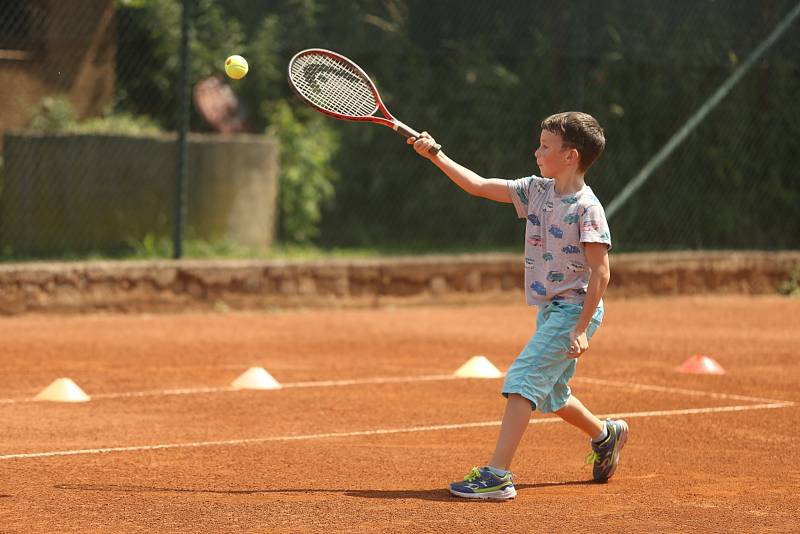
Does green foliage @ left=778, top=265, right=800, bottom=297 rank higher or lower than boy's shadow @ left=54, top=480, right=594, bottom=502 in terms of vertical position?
higher

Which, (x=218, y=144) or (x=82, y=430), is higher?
(x=218, y=144)

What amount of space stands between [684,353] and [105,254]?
5.48 metres

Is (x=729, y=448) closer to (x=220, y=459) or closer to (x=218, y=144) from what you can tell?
(x=220, y=459)

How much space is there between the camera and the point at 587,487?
5.17 meters

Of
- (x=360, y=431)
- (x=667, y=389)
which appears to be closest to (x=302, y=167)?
(x=667, y=389)

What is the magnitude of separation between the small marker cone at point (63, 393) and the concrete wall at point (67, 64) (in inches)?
272

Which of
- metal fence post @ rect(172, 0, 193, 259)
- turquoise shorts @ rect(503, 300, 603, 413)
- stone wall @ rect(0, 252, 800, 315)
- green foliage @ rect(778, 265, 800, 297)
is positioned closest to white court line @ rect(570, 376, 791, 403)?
turquoise shorts @ rect(503, 300, 603, 413)

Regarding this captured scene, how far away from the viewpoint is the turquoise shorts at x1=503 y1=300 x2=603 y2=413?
4988 millimetres

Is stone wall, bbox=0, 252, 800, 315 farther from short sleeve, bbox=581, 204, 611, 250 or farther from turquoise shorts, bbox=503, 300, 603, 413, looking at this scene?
short sleeve, bbox=581, 204, 611, 250

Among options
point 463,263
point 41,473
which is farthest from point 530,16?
point 41,473

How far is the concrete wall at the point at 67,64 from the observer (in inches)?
531

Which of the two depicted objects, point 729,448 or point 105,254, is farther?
point 105,254

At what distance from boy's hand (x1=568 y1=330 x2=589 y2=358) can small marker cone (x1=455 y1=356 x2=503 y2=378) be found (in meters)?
3.16

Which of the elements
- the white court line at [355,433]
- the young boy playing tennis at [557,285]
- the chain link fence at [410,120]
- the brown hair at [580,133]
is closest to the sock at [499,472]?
the young boy playing tennis at [557,285]
